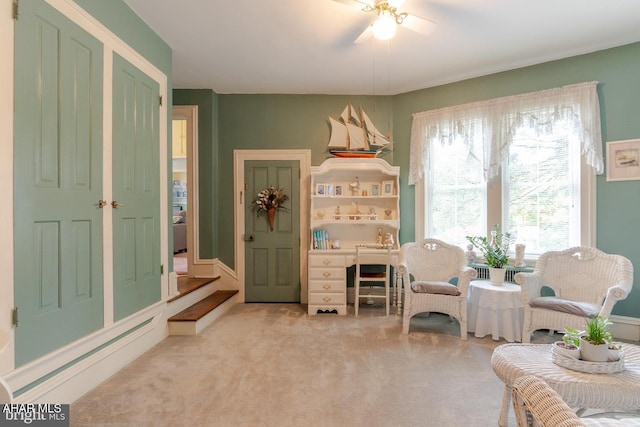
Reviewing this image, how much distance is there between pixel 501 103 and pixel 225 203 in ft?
12.1

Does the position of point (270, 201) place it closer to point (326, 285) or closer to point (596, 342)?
point (326, 285)

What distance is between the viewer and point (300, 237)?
488 centimetres

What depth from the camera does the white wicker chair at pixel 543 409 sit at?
2.84ft

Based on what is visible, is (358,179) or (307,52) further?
(358,179)

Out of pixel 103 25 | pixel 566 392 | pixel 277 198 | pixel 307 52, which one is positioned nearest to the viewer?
pixel 566 392

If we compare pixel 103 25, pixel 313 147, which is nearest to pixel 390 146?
pixel 313 147

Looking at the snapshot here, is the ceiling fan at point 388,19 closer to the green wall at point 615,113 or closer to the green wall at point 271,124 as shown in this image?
the green wall at point 615,113

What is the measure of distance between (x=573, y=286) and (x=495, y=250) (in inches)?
29.1

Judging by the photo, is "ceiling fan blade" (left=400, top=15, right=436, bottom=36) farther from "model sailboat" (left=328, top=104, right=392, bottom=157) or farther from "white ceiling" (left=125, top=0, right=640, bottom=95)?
"model sailboat" (left=328, top=104, right=392, bottom=157)

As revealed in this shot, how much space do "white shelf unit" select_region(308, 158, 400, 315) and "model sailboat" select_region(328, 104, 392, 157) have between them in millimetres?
339

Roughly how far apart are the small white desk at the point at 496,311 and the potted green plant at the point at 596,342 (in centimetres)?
154

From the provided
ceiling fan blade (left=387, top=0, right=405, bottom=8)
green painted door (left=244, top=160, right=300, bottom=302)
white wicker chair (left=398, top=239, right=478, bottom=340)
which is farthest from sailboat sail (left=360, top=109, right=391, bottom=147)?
ceiling fan blade (left=387, top=0, right=405, bottom=8)

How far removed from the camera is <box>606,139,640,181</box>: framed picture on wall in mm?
3344

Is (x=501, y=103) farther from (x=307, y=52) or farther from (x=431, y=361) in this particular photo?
(x=431, y=361)
